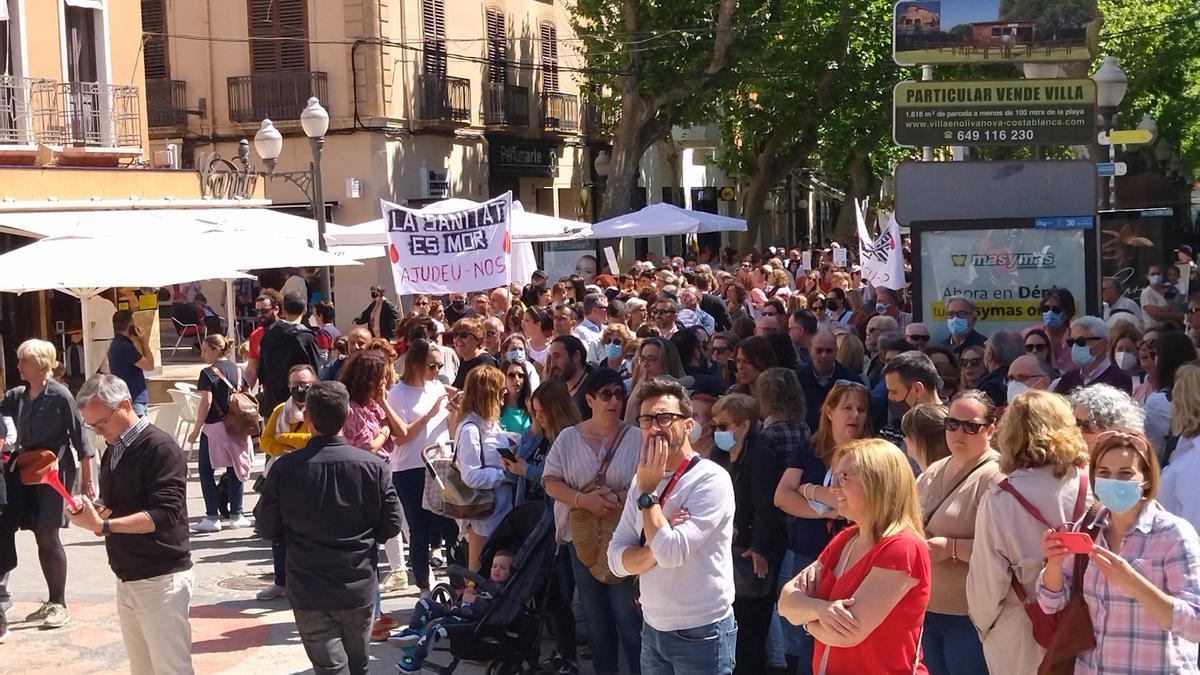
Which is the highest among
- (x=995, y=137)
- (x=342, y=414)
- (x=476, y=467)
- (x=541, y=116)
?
(x=541, y=116)

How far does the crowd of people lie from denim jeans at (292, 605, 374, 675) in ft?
0.04

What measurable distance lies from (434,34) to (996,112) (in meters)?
20.9

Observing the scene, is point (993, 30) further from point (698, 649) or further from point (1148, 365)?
point (698, 649)

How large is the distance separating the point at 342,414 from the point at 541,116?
1207 inches

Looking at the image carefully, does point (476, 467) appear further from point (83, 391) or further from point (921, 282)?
point (921, 282)

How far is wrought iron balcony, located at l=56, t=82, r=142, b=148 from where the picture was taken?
20.9 m

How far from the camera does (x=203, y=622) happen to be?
30.6 feet

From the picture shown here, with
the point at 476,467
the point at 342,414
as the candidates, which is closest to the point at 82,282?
the point at 476,467

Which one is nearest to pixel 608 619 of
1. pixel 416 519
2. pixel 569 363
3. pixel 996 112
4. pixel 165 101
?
pixel 569 363

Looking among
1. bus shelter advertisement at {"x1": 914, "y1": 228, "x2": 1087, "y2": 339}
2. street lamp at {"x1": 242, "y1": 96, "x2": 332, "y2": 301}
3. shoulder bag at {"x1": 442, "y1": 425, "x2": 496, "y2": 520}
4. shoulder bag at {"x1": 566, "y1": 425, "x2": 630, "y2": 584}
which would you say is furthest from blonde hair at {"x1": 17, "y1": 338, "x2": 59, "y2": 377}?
street lamp at {"x1": 242, "y1": 96, "x2": 332, "y2": 301}

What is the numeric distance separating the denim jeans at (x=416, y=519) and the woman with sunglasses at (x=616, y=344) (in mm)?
2040

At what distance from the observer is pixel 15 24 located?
20.1 metres

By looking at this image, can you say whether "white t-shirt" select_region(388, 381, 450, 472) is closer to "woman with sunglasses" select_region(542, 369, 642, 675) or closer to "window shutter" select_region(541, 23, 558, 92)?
"woman with sunglasses" select_region(542, 369, 642, 675)

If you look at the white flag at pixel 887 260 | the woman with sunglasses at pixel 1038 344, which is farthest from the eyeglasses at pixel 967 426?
the white flag at pixel 887 260
